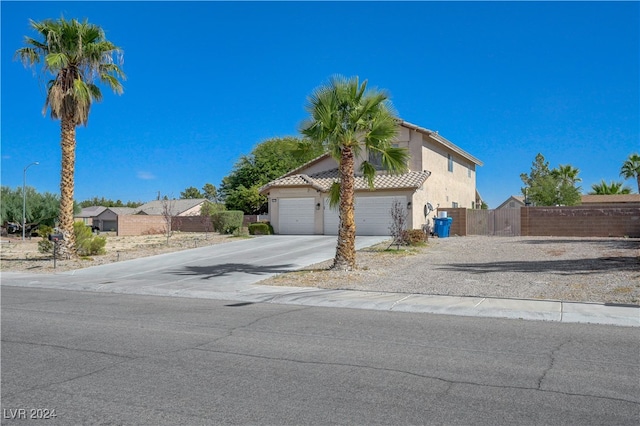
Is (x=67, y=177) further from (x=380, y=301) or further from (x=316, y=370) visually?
(x=316, y=370)

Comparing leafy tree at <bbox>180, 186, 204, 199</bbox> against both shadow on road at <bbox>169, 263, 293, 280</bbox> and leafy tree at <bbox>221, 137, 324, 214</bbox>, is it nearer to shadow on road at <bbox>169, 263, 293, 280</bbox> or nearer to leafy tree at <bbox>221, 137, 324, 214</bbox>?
leafy tree at <bbox>221, 137, 324, 214</bbox>

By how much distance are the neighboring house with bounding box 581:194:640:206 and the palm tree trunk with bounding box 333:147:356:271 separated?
41615 mm

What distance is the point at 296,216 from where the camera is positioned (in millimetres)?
32094

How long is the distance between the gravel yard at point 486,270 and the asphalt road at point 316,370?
11.2ft

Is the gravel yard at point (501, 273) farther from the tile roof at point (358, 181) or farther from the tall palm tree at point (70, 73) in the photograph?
the tall palm tree at point (70, 73)

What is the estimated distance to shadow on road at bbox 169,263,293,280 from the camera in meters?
17.9

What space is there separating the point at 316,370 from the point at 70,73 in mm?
19867

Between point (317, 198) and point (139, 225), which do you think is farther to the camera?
point (139, 225)

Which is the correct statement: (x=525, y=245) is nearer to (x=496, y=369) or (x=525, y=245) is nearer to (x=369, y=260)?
(x=369, y=260)

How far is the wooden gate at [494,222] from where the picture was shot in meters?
30.7

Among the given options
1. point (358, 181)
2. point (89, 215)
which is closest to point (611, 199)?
point (358, 181)

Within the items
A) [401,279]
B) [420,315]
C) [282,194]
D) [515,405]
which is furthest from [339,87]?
[282,194]

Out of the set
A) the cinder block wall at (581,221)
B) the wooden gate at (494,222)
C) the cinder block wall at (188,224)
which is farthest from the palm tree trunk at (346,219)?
the cinder block wall at (188,224)

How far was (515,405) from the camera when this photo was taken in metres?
5.17
